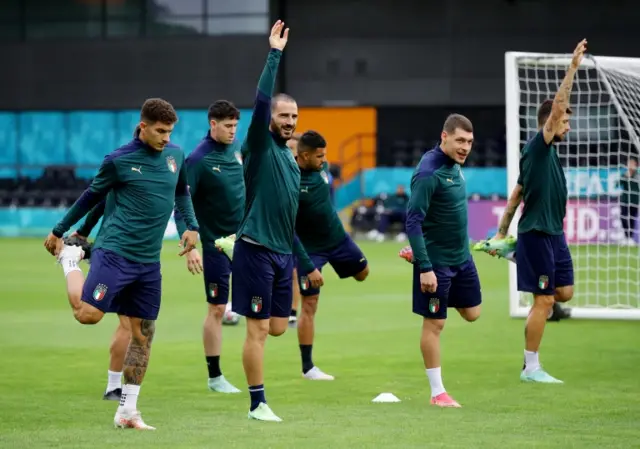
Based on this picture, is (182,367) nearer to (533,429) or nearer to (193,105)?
(533,429)

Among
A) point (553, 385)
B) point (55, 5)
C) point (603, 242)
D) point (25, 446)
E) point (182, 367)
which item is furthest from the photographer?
point (55, 5)

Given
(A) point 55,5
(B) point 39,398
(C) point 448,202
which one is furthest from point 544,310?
(A) point 55,5

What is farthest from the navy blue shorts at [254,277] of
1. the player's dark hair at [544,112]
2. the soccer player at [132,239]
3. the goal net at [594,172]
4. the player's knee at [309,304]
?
the goal net at [594,172]

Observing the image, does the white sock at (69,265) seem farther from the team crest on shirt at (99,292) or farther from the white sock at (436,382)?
the white sock at (436,382)

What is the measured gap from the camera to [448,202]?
9.43m

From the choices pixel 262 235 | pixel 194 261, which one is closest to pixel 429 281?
pixel 262 235

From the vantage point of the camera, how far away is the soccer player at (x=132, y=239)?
321 inches

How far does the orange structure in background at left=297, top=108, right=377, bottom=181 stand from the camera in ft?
139

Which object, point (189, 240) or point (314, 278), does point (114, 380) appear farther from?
point (314, 278)

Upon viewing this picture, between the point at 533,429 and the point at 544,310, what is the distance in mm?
2776

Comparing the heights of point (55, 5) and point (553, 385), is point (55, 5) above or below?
above

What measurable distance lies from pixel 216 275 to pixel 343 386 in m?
1.38

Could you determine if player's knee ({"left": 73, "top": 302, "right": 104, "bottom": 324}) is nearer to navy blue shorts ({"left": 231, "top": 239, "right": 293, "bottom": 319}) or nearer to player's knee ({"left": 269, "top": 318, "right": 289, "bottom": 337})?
navy blue shorts ({"left": 231, "top": 239, "right": 293, "bottom": 319})

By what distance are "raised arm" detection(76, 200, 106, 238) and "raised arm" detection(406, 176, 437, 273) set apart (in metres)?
2.19
